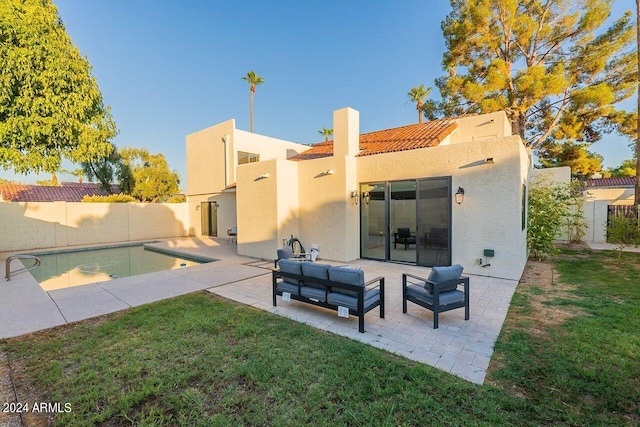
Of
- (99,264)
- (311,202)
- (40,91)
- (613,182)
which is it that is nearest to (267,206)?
(311,202)

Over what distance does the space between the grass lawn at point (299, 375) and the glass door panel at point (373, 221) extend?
5287 mm

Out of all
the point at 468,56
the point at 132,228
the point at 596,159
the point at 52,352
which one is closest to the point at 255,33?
the point at 468,56

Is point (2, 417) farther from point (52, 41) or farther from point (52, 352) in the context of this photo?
point (52, 41)

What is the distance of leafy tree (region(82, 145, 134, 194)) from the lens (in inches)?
876

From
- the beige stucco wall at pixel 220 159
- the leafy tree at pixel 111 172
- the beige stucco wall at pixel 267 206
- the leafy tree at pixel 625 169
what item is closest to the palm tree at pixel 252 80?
the beige stucco wall at pixel 220 159

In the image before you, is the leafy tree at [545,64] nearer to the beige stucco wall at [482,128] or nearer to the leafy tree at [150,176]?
the beige stucco wall at [482,128]

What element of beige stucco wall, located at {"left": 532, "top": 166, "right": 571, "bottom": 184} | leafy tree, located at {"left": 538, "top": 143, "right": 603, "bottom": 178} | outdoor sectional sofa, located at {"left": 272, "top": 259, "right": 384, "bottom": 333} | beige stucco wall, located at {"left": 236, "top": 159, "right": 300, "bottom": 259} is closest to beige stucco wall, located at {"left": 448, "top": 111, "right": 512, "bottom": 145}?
beige stucco wall, located at {"left": 532, "top": 166, "right": 571, "bottom": 184}

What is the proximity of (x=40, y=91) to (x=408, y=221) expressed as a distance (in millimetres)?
11005

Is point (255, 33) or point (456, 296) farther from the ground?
point (255, 33)

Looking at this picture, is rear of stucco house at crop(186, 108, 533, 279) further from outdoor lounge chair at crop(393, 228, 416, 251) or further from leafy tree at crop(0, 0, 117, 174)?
leafy tree at crop(0, 0, 117, 174)

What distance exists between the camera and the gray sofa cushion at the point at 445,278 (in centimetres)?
486

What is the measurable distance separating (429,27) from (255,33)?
426 inches

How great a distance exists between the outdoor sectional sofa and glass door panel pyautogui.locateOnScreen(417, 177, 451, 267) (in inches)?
176

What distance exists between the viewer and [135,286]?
745 centimetres
